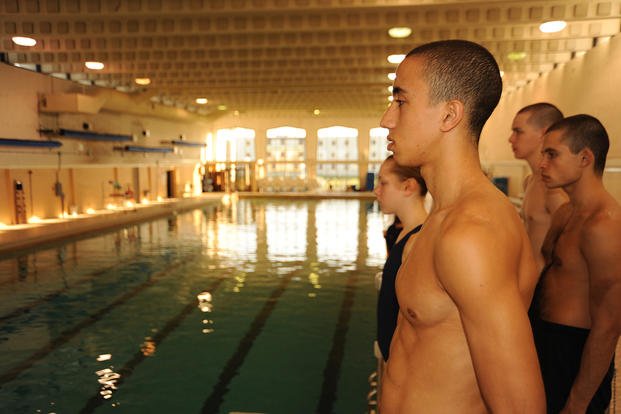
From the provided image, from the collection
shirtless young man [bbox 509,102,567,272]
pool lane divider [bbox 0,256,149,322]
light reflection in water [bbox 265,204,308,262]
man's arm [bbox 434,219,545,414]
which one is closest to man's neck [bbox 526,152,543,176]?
shirtless young man [bbox 509,102,567,272]

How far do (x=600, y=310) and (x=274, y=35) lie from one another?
755 centimetres

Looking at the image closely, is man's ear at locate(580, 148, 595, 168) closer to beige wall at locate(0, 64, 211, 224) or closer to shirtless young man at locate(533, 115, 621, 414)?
shirtless young man at locate(533, 115, 621, 414)

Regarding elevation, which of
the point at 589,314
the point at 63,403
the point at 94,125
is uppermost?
the point at 94,125

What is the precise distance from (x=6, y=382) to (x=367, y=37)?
7.33m

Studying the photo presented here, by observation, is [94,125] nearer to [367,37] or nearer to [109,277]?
[109,277]

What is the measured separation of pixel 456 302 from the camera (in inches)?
36.8

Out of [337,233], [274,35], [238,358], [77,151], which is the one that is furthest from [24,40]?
[337,233]

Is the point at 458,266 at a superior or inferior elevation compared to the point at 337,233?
superior

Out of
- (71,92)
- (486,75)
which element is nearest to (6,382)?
(486,75)

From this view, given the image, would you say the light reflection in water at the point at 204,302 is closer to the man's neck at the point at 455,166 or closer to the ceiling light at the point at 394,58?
the man's neck at the point at 455,166

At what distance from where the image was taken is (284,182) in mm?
23156

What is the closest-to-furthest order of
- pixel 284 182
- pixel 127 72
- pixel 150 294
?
pixel 150 294, pixel 127 72, pixel 284 182

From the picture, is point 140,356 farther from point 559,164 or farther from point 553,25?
point 553,25

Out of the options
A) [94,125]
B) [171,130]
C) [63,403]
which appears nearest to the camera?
[63,403]
